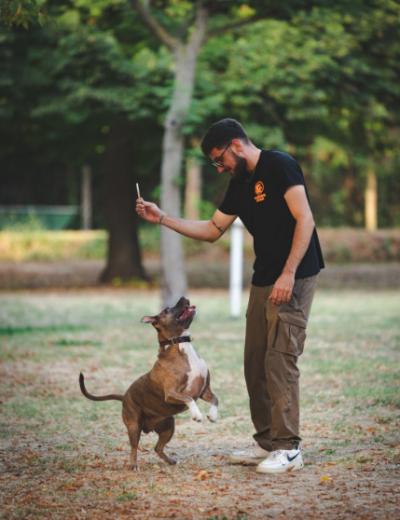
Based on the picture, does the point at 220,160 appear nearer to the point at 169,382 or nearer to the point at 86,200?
the point at 169,382

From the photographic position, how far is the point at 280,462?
6594 millimetres

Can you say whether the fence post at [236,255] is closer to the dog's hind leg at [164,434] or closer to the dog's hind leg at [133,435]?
the dog's hind leg at [164,434]

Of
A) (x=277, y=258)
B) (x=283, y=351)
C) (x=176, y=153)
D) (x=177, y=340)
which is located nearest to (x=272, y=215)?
(x=277, y=258)

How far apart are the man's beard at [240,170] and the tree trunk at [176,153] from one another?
33.9 ft

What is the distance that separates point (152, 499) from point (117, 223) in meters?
20.6

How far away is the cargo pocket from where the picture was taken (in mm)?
6613

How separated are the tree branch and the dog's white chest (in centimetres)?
1067

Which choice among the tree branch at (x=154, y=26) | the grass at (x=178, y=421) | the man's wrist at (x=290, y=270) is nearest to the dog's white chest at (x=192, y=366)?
the grass at (x=178, y=421)

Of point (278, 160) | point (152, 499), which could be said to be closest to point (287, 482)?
point (152, 499)

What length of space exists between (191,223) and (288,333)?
113 centimetres

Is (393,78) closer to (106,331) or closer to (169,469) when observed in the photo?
(106,331)

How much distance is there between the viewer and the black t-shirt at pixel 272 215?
6.55 metres

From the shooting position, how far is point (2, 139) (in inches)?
1002

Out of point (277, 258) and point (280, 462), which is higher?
point (277, 258)
